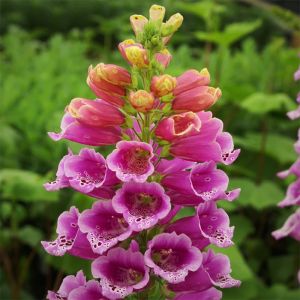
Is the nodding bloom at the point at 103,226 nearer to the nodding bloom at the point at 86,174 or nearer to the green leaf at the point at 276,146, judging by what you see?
the nodding bloom at the point at 86,174

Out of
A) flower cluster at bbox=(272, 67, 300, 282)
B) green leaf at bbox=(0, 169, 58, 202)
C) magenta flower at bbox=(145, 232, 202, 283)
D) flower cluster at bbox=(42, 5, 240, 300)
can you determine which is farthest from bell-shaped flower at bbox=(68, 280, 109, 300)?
green leaf at bbox=(0, 169, 58, 202)

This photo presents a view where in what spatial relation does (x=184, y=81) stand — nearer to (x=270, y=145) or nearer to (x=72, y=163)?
(x=72, y=163)

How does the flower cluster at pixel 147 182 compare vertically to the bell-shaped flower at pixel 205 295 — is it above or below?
above

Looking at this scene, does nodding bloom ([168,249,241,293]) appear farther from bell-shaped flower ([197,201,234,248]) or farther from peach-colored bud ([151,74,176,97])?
peach-colored bud ([151,74,176,97])

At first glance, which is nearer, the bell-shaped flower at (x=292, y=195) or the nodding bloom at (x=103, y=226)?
the nodding bloom at (x=103, y=226)

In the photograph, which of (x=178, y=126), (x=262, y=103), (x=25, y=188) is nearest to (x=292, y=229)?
(x=178, y=126)

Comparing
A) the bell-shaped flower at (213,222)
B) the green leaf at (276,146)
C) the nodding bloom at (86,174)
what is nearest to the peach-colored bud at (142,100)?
the nodding bloom at (86,174)

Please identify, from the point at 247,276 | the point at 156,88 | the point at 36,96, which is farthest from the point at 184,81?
the point at 36,96
